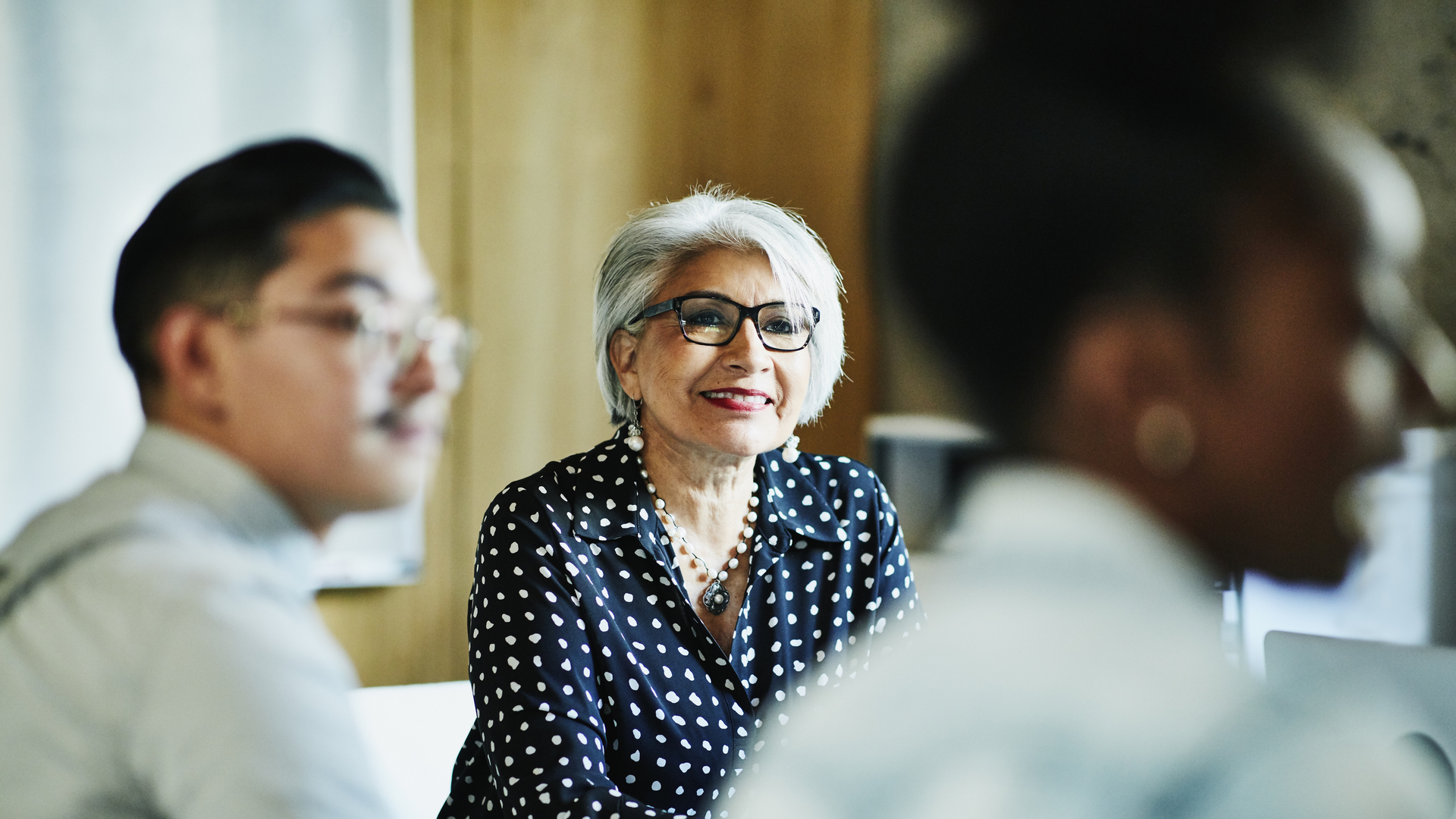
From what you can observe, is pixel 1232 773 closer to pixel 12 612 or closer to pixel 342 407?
pixel 342 407

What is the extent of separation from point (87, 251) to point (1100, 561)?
479mm

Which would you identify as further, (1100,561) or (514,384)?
(514,384)

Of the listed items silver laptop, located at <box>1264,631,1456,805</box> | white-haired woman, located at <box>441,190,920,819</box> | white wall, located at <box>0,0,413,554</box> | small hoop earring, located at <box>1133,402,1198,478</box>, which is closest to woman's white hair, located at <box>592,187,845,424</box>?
white-haired woman, located at <box>441,190,920,819</box>

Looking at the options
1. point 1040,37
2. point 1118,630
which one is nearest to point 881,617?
point 1118,630

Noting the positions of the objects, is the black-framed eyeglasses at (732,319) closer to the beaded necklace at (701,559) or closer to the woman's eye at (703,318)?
the woman's eye at (703,318)

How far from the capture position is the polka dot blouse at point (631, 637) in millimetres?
966

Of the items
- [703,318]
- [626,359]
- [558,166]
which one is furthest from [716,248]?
[558,166]

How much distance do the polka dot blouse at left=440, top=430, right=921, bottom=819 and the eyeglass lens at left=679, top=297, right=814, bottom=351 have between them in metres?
0.17

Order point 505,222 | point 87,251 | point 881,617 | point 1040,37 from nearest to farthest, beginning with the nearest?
point 1040,37 < point 87,251 < point 881,617 < point 505,222

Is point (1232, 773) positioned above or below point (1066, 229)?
below

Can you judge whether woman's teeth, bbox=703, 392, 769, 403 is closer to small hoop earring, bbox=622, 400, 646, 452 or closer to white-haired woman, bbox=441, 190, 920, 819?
white-haired woman, bbox=441, 190, 920, 819

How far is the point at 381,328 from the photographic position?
1.30 ft

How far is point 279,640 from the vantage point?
0.39m

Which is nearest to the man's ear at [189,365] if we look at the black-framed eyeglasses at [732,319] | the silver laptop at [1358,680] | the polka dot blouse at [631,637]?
the silver laptop at [1358,680]
